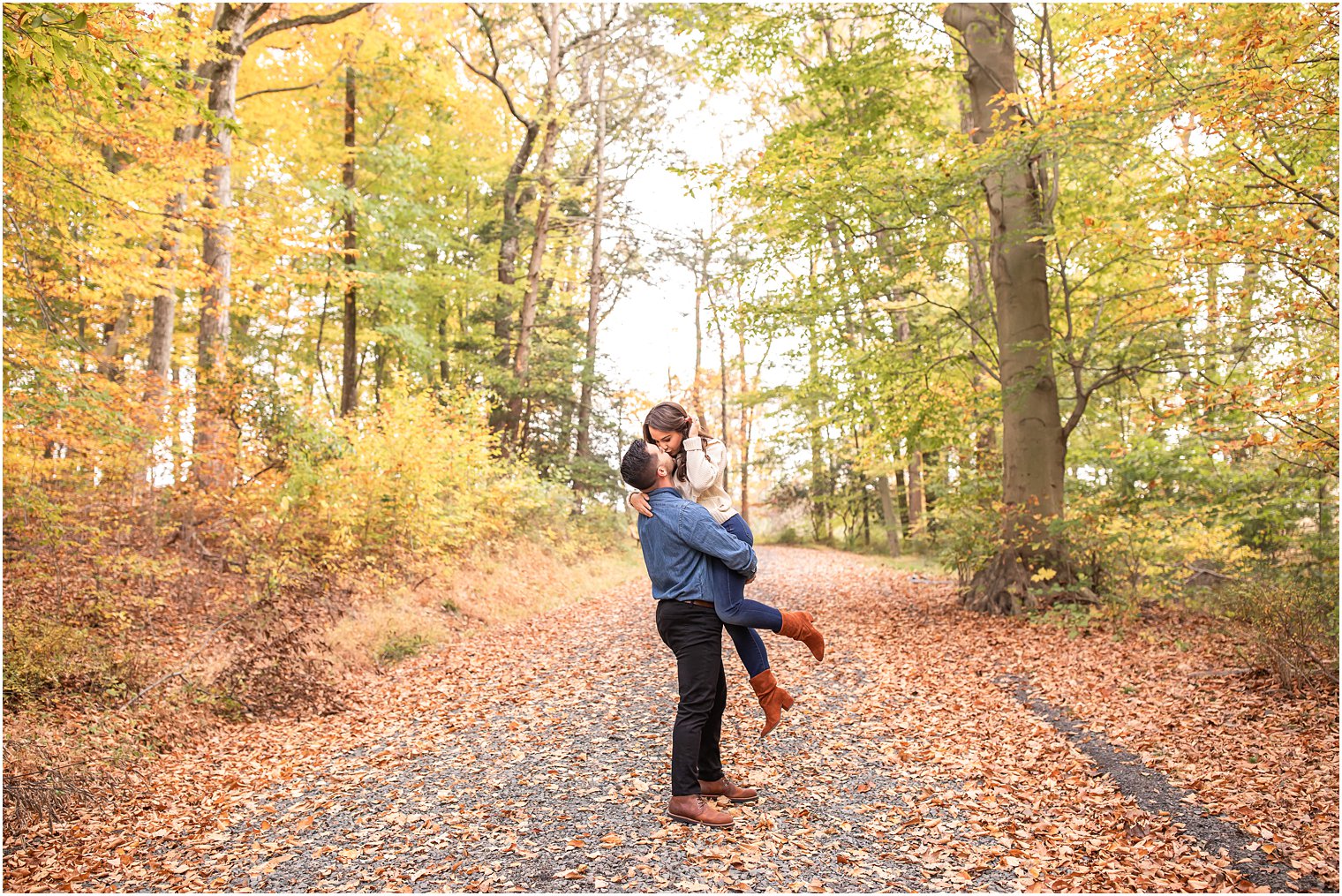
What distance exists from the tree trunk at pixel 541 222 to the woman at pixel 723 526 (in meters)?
14.1

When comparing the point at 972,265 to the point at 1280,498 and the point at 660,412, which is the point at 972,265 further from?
the point at 660,412

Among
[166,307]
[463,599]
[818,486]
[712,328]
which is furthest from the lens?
[818,486]

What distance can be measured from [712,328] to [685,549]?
8309 mm

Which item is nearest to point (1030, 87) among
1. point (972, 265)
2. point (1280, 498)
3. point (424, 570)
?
point (972, 265)

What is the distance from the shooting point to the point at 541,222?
18781mm

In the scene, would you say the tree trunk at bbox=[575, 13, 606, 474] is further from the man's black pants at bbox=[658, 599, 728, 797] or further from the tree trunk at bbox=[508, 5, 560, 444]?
the man's black pants at bbox=[658, 599, 728, 797]

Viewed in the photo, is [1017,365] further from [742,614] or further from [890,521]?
[890,521]

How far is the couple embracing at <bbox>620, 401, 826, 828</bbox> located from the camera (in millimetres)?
4195

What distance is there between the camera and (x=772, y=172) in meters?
10.1

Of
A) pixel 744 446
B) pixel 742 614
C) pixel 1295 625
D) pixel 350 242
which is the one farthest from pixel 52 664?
pixel 744 446

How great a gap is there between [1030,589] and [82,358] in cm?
1091

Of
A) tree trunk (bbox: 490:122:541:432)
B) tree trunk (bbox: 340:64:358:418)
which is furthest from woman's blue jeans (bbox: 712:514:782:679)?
tree trunk (bbox: 490:122:541:432)

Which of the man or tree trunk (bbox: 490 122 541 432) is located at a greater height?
tree trunk (bbox: 490 122 541 432)

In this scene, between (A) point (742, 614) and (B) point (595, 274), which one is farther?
(B) point (595, 274)
